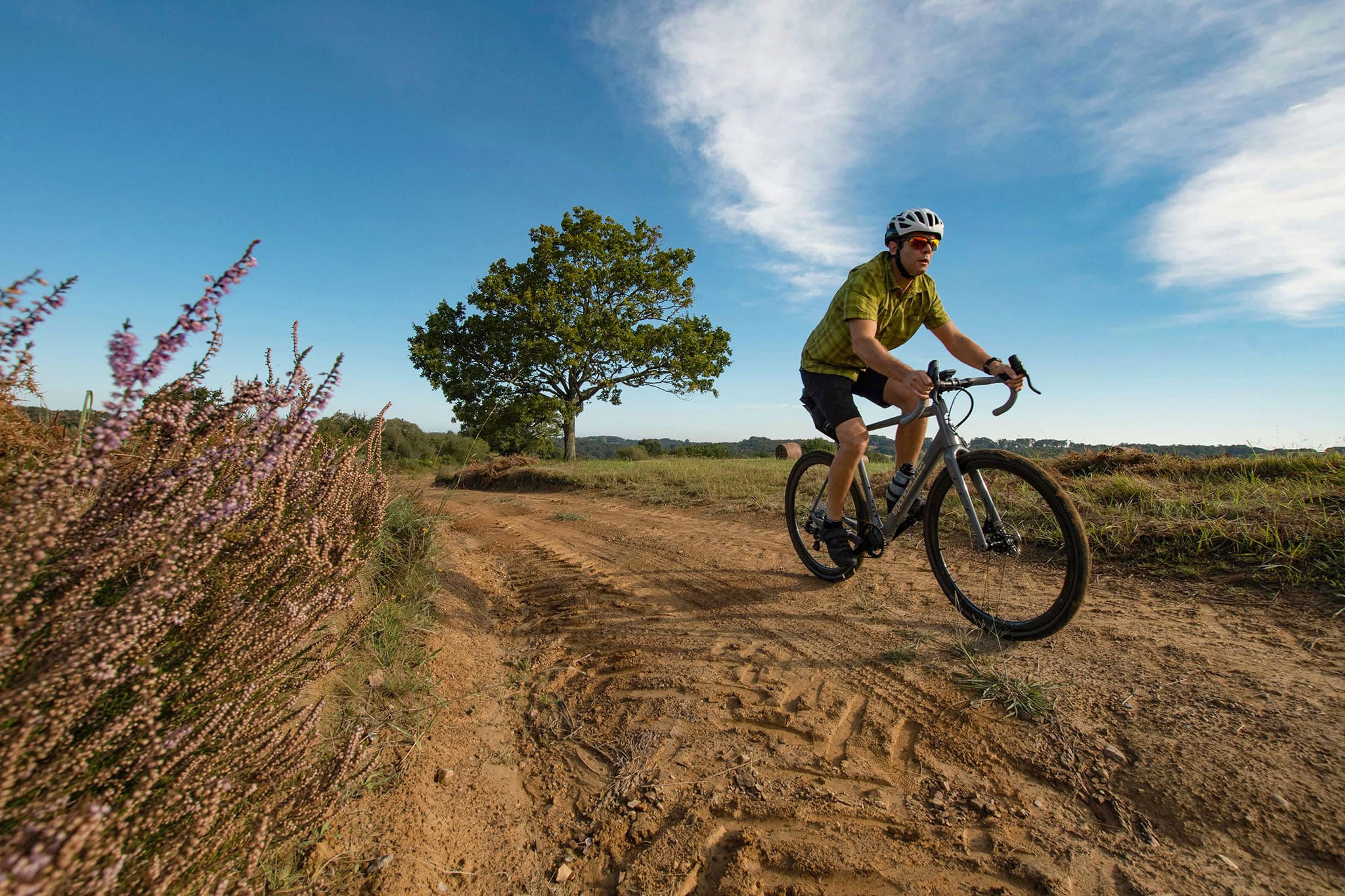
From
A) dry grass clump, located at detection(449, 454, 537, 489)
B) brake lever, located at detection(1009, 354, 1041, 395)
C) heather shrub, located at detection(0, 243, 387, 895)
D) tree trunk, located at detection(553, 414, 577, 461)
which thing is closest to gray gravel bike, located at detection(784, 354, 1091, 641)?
brake lever, located at detection(1009, 354, 1041, 395)

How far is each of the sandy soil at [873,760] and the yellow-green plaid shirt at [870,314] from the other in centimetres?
168

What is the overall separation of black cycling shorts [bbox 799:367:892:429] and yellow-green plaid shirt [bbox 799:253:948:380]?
0.19 feet

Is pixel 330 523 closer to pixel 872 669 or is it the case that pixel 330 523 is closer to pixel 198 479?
pixel 198 479

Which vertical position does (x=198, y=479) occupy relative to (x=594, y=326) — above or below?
below

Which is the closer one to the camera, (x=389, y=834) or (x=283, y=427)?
(x=283, y=427)

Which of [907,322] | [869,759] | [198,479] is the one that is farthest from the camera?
[907,322]

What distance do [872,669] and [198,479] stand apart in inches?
103

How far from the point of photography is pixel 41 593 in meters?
1.13

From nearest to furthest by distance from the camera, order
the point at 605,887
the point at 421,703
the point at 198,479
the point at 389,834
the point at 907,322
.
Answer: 1. the point at 198,479
2. the point at 605,887
3. the point at 389,834
4. the point at 421,703
5. the point at 907,322

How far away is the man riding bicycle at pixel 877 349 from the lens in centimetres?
353

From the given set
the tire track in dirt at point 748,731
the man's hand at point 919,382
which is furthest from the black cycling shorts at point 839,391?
the tire track in dirt at point 748,731

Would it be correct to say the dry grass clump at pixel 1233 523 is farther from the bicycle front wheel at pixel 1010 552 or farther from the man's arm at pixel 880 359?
the man's arm at pixel 880 359

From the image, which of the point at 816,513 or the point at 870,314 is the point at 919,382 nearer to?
the point at 870,314

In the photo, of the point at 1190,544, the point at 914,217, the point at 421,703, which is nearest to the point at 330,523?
the point at 421,703
